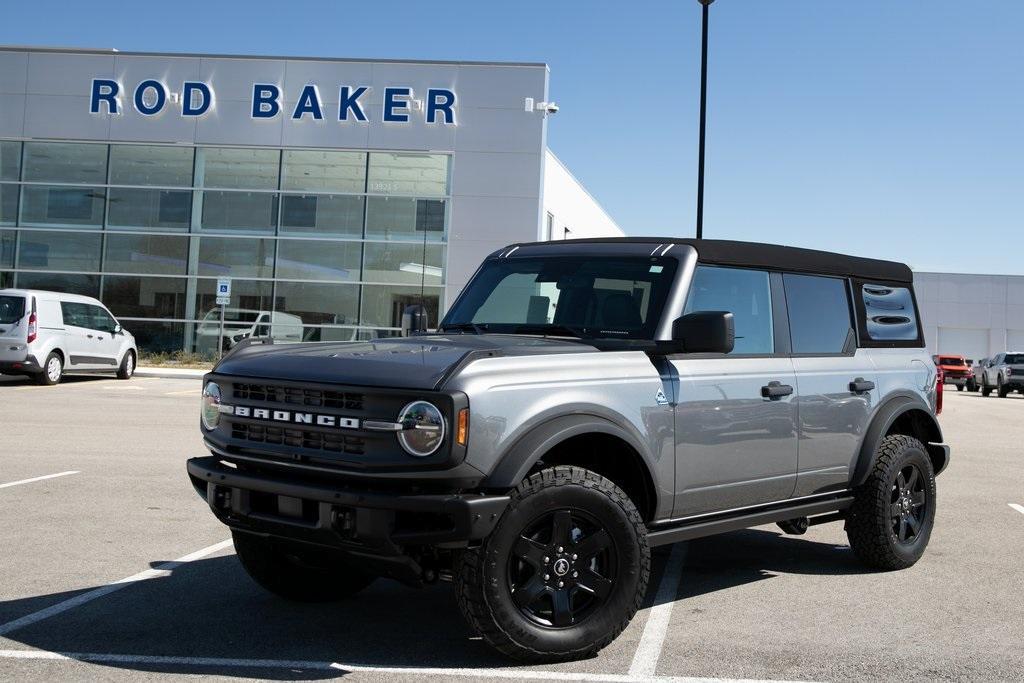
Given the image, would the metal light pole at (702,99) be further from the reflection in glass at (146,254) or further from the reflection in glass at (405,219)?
the reflection in glass at (146,254)

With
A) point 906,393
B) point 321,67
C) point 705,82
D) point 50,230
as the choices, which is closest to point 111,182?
point 50,230

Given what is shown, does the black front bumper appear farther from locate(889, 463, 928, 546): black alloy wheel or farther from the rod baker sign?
the rod baker sign

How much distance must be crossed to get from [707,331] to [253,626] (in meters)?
2.51

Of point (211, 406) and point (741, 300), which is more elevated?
point (741, 300)

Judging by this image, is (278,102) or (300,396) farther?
(278,102)

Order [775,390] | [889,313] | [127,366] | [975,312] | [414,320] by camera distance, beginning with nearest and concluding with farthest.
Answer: [775,390]
[414,320]
[889,313]
[127,366]
[975,312]

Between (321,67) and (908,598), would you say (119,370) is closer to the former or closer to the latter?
(321,67)

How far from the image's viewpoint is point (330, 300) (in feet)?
103

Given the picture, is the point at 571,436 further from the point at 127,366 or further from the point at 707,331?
the point at 127,366

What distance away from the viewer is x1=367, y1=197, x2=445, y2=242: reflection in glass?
31016 mm

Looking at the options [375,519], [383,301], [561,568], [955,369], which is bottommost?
[561,568]

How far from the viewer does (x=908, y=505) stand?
6598 millimetres

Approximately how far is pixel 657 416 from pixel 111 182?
30.2 metres

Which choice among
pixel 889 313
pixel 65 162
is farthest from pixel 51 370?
pixel 889 313
